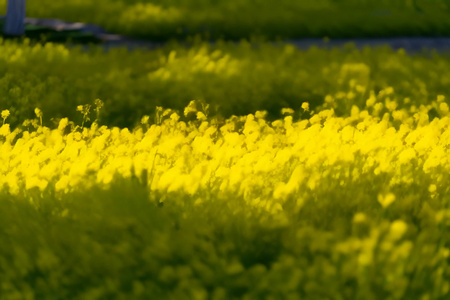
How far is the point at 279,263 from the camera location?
3949 millimetres

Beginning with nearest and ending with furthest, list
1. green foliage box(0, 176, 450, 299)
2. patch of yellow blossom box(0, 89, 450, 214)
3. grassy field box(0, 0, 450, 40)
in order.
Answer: green foliage box(0, 176, 450, 299) → patch of yellow blossom box(0, 89, 450, 214) → grassy field box(0, 0, 450, 40)

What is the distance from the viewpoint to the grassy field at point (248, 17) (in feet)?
61.5

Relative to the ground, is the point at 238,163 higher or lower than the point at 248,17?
lower

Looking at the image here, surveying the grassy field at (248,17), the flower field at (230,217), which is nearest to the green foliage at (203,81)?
the flower field at (230,217)

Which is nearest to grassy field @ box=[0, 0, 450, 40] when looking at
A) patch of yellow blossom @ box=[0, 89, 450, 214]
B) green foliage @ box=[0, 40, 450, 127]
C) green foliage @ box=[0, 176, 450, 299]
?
green foliage @ box=[0, 40, 450, 127]

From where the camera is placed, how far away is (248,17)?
1947 cm

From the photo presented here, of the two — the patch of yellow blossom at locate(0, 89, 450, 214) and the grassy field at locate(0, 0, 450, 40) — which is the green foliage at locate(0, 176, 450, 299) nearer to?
the patch of yellow blossom at locate(0, 89, 450, 214)

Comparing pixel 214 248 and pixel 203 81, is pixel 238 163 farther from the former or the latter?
pixel 203 81

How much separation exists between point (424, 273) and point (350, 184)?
4.31 ft

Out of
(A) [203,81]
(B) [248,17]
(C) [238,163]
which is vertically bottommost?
(C) [238,163]

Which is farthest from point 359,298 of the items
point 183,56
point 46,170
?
point 183,56

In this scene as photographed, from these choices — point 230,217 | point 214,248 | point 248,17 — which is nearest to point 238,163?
point 230,217

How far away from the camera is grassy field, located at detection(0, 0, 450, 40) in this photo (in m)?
18.8

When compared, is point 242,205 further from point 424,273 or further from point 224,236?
point 424,273
